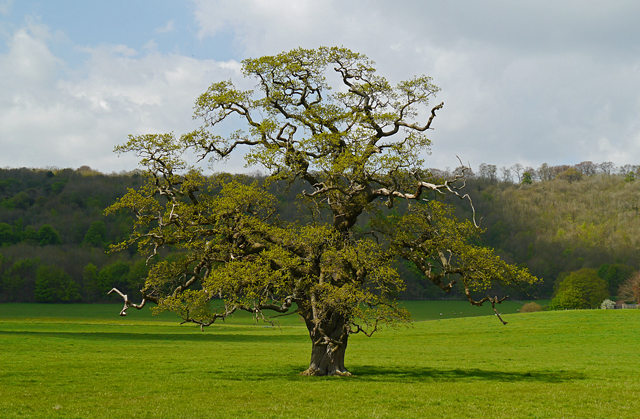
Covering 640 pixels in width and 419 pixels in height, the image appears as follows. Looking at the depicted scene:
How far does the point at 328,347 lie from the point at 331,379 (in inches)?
59.4

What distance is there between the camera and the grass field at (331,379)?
55.7 ft

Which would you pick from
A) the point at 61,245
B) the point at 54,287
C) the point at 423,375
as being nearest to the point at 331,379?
the point at 423,375

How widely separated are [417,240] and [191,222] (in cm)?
965

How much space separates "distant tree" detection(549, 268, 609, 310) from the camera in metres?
93.8

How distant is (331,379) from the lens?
2336 centimetres

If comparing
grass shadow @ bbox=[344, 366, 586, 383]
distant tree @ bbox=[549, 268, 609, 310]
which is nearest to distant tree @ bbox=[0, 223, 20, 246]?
distant tree @ bbox=[549, 268, 609, 310]

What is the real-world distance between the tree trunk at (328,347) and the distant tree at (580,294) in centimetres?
7973

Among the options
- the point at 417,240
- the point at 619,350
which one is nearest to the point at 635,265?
the point at 619,350

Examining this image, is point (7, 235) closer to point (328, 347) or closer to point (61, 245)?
point (61, 245)

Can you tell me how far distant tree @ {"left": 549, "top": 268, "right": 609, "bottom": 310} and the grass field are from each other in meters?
43.6

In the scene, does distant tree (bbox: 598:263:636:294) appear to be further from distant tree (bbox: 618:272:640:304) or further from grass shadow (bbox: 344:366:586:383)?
grass shadow (bbox: 344:366:586:383)

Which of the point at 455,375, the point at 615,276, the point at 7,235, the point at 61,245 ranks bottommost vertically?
the point at 455,375

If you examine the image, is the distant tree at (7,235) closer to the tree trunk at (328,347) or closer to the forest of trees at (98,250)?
the forest of trees at (98,250)

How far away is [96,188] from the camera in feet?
644
